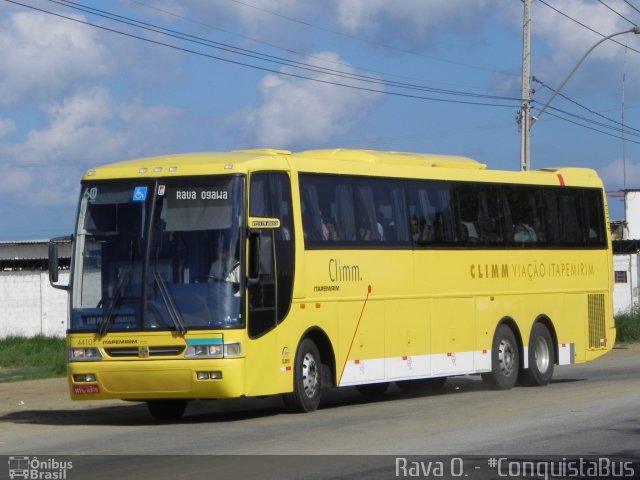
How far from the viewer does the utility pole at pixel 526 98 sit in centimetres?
3375

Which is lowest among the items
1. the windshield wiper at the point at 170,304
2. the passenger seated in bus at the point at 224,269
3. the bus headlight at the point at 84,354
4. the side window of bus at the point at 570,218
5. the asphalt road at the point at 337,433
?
the asphalt road at the point at 337,433

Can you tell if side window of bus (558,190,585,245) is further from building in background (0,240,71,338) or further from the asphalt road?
building in background (0,240,71,338)

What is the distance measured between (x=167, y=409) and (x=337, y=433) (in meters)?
4.03

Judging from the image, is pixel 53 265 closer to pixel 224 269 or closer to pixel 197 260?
pixel 197 260

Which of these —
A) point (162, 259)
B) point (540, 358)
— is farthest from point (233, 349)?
point (540, 358)

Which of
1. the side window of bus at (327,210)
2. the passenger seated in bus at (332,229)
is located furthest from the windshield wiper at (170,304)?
the passenger seated in bus at (332,229)

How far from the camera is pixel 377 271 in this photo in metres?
18.7

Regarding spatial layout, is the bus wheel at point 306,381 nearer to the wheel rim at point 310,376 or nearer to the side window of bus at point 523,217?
the wheel rim at point 310,376

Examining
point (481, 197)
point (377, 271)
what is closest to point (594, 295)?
point (481, 197)

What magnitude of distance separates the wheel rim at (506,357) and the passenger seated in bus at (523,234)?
6.01 ft

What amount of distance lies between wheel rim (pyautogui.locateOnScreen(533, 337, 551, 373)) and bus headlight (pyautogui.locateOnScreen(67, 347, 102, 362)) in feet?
29.9

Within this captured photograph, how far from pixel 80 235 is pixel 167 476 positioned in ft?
19.7

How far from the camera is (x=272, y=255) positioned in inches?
649

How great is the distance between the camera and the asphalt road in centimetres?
1174
